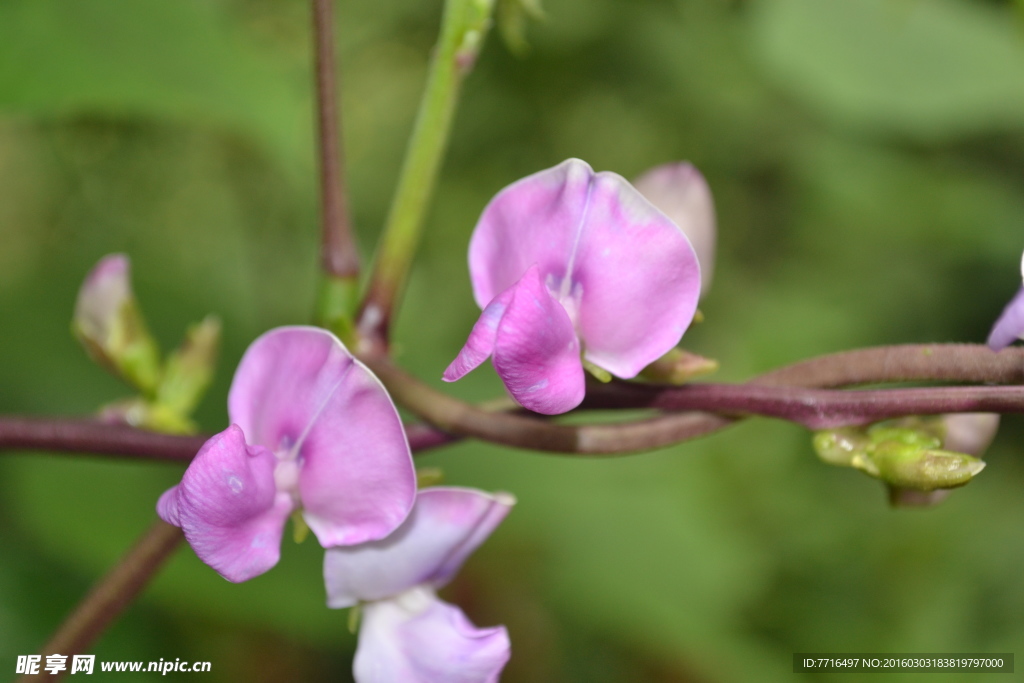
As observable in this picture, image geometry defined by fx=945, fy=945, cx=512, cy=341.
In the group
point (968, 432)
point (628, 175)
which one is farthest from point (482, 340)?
point (628, 175)

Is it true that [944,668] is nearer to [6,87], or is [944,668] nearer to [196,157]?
[6,87]

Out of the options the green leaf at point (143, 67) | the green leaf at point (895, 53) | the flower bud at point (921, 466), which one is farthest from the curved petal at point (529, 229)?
the green leaf at point (895, 53)

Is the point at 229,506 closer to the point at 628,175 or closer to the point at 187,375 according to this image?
the point at 187,375

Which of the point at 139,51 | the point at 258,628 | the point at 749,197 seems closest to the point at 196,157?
the point at 139,51

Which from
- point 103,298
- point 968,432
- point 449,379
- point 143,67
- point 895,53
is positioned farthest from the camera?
point 895,53

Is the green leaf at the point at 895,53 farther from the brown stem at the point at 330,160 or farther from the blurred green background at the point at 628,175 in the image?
the brown stem at the point at 330,160

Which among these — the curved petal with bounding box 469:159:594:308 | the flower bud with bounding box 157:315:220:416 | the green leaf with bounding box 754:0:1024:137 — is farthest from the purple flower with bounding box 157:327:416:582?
the green leaf with bounding box 754:0:1024:137

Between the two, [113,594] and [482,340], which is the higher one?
[482,340]
